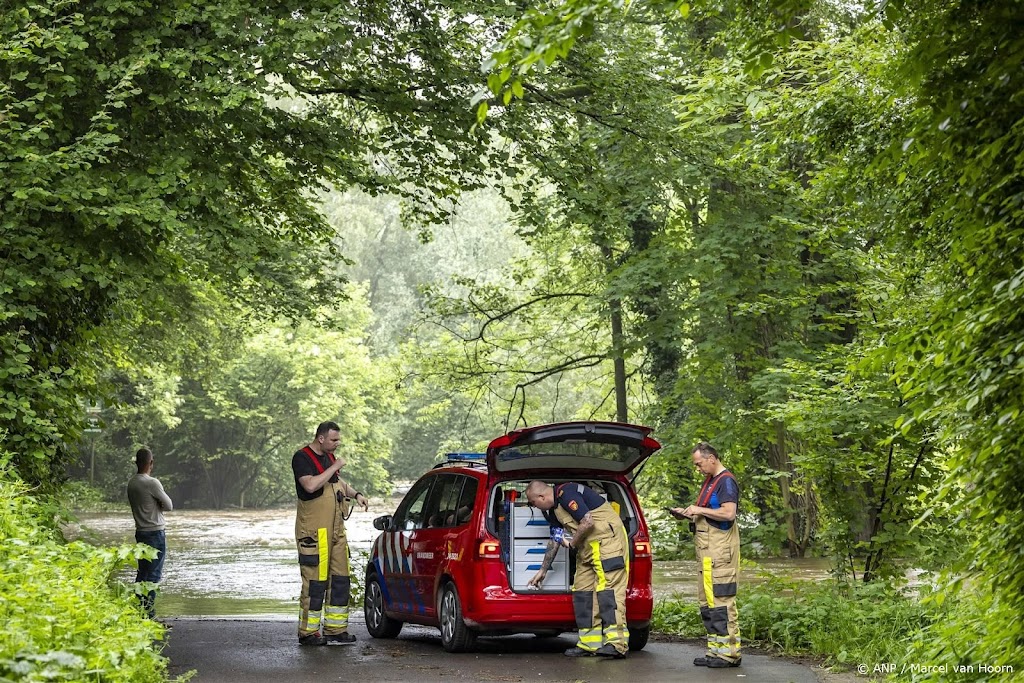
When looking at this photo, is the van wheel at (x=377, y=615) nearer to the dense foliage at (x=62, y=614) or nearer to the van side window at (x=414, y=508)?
the van side window at (x=414, y=508)

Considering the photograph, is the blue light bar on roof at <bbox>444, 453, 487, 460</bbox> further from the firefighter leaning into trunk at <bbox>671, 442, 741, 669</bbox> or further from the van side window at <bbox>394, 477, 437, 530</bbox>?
the firefighter leaning into trunk at <bbox>671, 442, 741, 669</bbox>

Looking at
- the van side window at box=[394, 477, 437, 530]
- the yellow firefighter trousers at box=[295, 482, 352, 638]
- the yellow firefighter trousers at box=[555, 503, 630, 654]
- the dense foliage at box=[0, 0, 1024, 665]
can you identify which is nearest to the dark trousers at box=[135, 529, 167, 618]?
the dense foliage at box=[0, 0, 1024, 665]

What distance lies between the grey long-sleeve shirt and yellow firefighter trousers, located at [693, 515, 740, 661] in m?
6.04

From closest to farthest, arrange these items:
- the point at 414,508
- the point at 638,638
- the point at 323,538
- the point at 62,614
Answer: the point at 62,614, the point at 638,638, the point at 323,538, the point at 414,508

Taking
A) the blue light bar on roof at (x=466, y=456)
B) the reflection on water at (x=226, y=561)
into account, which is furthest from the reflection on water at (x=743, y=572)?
the reflection on water at (x=226, y=561)

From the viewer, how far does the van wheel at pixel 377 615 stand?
43.5 ft

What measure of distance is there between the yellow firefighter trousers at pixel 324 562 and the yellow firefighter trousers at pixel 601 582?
2422 mm

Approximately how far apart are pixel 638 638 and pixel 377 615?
3.10 meters

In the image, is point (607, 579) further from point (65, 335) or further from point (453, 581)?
point (65, 335)

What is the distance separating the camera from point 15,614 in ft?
22.7

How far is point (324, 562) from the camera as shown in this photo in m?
12.0

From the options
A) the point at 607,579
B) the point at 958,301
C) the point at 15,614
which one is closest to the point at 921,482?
the point at 607,579

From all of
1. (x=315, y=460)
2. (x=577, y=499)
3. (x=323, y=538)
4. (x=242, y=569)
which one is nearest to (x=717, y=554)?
(x=577, y=499)

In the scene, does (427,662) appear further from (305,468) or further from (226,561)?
(226,561)
